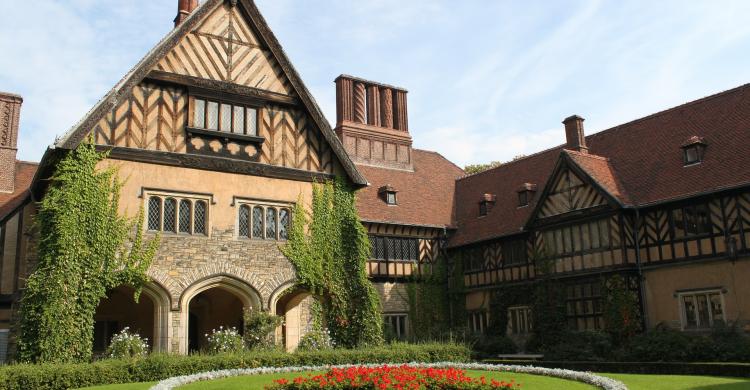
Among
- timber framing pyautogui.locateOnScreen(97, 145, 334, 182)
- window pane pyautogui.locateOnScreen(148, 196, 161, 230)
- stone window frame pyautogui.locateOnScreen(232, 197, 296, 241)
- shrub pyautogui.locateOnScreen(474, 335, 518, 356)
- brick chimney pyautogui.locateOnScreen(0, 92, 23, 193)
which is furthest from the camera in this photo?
shrub pyautogui.locateOnScreen(474, 335, 518, 356)

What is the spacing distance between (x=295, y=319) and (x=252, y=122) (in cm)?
617

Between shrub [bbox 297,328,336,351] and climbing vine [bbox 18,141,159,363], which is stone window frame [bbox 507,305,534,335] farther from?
climbing vine [bbox 18,141,159,363]

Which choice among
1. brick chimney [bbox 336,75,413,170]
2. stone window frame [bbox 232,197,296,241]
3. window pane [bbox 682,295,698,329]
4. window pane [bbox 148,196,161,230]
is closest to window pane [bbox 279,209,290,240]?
stone window frame [bbox 232,197,296,241]

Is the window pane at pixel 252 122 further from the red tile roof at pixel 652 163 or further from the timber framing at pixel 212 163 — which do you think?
the red tile roof at pixel 652 163

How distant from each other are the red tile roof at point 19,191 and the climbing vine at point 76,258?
4.94 metres

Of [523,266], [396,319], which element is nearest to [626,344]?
[523,266]

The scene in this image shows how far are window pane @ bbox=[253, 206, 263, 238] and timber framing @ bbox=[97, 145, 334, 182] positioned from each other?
104cm

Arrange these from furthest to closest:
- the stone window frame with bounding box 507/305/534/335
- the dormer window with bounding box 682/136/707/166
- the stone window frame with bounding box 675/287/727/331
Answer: the stone window frame with bounding box 507/305/534/335 < the dormer window with bounding box 682/136/707/166 < the stone window frame with bounding box 675/287/727/331

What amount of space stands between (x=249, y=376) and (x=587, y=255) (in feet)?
47.3

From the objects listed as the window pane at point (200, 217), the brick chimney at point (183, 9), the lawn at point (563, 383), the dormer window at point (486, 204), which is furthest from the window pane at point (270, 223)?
the dormer window at point (486, 204)

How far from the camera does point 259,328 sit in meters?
19.2

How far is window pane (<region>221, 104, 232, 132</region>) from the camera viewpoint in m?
20.2

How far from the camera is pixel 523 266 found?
92.7 feet

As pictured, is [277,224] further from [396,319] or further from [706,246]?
[706,246]
